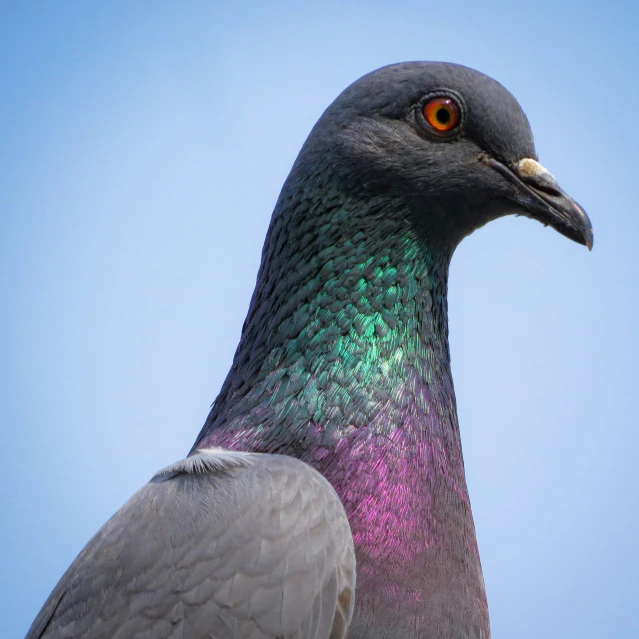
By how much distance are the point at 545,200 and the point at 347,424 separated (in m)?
1.12

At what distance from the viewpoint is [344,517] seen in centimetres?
276

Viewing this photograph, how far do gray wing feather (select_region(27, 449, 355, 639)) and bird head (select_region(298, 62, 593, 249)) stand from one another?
1.11m

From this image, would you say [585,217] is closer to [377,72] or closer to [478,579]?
[377,72]

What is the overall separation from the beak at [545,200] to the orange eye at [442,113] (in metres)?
Answer: 0.18

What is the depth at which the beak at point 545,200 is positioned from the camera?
327 cm

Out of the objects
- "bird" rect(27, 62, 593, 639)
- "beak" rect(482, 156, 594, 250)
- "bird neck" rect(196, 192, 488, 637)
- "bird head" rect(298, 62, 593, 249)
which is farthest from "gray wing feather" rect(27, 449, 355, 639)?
"beak" rect(482, 156, 594, 250)

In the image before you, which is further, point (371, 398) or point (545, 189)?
point (545, 189)

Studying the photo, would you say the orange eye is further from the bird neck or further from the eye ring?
the bird neck

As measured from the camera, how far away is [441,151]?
10.9ft

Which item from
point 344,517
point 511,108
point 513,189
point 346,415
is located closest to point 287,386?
point 346,415

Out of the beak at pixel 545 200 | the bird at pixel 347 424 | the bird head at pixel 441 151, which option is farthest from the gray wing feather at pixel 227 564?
the beak at pixel 545 200

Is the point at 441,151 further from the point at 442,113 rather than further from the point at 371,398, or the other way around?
the point at 371,398

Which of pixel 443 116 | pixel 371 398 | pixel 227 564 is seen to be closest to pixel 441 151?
pixel 443 116

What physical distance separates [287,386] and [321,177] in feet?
2.65
